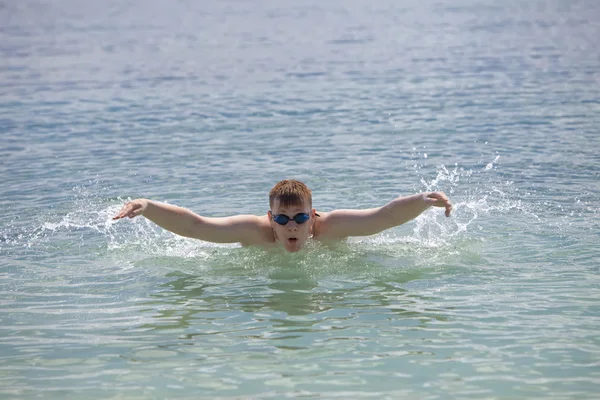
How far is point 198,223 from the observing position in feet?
25.5

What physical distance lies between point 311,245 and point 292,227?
1.60ft

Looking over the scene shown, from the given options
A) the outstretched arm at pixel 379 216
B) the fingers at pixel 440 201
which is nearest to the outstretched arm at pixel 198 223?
the outstretched arm at pixel 379 216

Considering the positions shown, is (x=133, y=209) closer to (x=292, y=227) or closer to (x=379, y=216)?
(x=292, y=227)

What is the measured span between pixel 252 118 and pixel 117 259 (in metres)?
7.93

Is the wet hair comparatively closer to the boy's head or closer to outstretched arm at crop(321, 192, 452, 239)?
the boy's head

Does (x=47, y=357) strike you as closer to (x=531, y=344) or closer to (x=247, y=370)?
(x=247, y=370)

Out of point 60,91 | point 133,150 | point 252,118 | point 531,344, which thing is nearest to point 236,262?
point 531,344

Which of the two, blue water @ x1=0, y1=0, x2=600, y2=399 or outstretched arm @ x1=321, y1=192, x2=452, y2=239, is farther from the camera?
outstretched arm @ x1=321, y1=192, x2=452, y2=239

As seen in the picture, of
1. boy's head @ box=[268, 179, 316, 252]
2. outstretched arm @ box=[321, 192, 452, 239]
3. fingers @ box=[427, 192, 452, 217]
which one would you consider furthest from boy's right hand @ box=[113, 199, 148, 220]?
fingers @ box=[427, 192, 452, 217]

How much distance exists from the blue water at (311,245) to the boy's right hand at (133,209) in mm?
784

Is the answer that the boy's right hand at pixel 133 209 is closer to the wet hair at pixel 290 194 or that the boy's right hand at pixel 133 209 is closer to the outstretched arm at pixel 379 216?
the wet hair at pixel 290 194

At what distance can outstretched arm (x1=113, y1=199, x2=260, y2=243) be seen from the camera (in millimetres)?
7398

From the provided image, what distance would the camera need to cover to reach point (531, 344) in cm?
603

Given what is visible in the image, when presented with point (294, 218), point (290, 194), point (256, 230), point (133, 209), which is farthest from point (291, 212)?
point (133, 209)
